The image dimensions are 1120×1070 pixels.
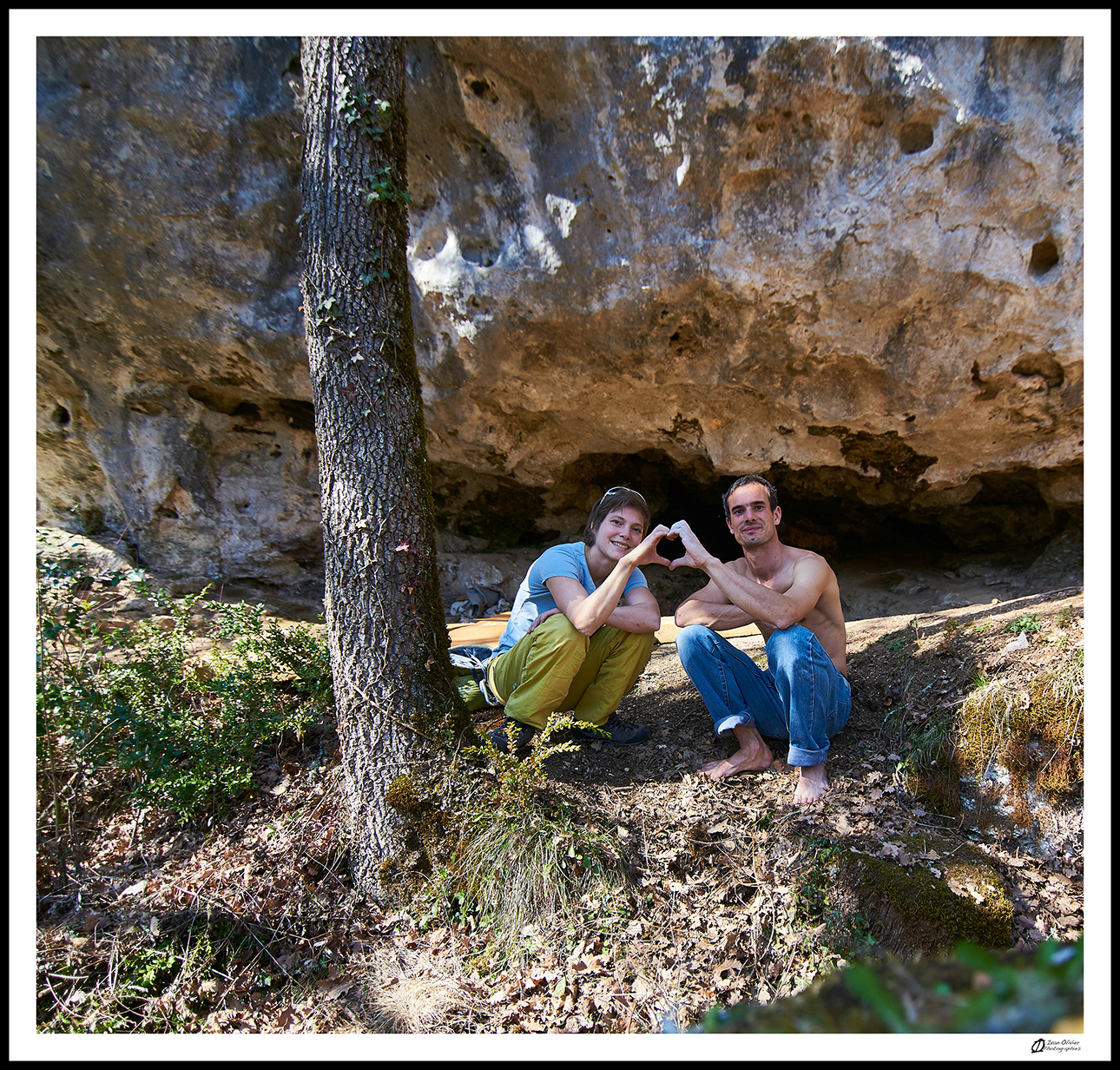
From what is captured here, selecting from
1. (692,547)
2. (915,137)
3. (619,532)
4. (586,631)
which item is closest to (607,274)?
(915,137)

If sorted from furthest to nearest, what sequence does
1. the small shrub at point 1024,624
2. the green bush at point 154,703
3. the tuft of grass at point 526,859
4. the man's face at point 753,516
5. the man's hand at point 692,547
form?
the small shrub at point 1024,624
the man's face at point 753,516
the man's hand at point 692,547
the green bush at point 154,703
the tuft of grass at point 526,859

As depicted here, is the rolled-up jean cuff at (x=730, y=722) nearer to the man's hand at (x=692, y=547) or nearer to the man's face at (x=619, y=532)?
the man's hand at (x=692, y=547)

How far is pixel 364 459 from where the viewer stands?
238 centimetres

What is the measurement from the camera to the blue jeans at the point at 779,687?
96.7 inches

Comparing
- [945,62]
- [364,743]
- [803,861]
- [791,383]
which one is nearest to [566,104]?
[945,62]

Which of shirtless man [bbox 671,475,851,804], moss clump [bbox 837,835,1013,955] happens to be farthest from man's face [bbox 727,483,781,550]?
moss clump [bbox 837,835,1013,955]

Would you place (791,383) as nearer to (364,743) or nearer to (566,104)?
(566,104)

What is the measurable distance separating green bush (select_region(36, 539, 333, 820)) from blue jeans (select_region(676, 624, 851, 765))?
1.92 meters

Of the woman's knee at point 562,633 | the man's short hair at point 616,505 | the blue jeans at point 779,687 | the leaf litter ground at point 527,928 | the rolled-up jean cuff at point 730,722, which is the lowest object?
the leaf litter ground at point 527,928

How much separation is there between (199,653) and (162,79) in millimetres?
4762

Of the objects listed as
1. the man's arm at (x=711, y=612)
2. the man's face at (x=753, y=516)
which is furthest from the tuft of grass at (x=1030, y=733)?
the man's face at (x=753, y=516)

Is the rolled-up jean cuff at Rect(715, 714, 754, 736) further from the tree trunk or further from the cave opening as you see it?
the cave opening

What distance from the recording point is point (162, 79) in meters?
4.90

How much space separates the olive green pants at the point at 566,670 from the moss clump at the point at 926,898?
3.68 feet
